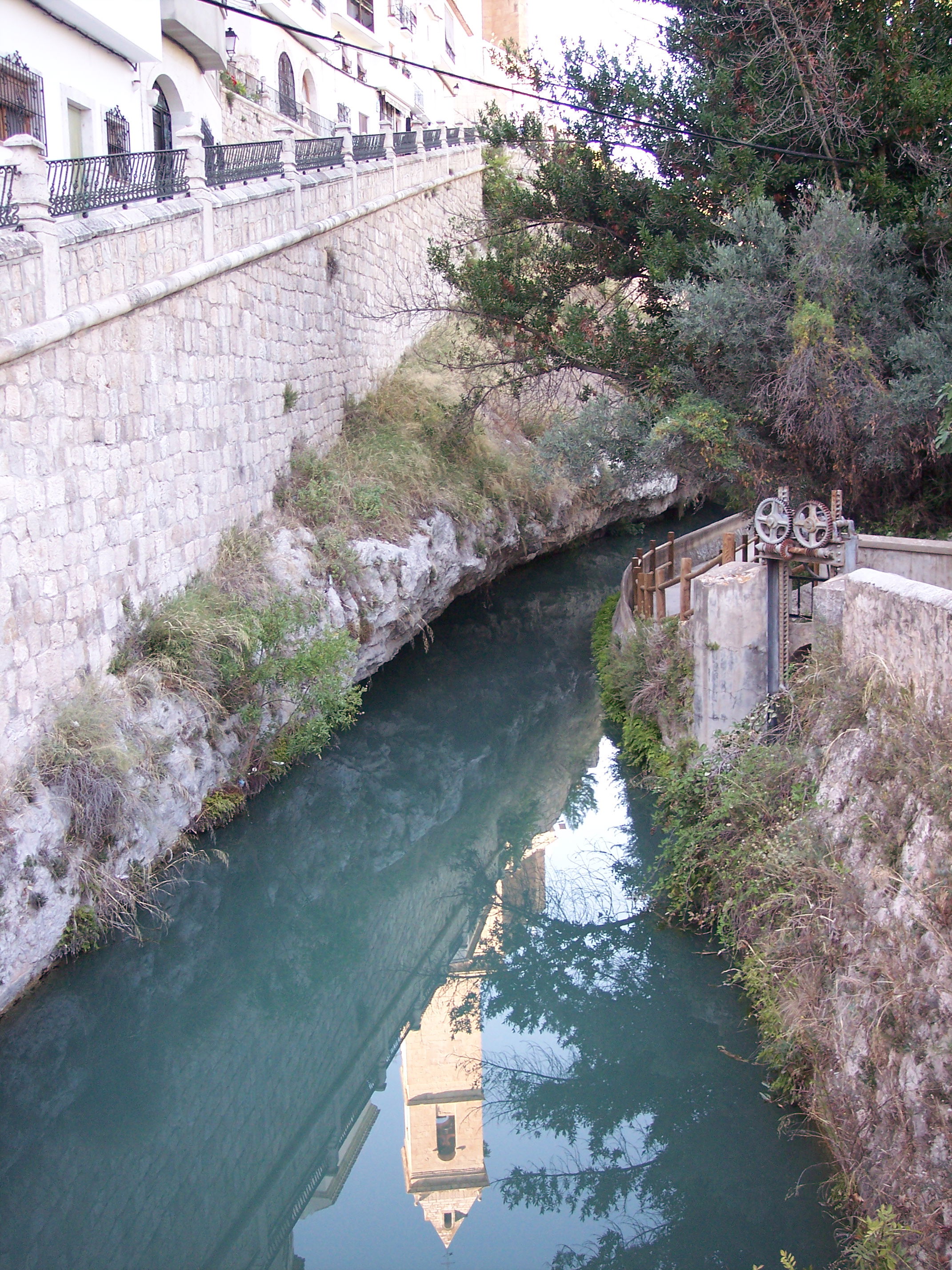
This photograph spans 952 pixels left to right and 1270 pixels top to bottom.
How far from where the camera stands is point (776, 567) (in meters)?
9.30

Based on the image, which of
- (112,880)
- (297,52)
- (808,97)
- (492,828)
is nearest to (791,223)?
(808,97)

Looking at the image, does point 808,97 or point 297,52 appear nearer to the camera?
point 808,97

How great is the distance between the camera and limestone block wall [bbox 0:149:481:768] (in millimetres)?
7648

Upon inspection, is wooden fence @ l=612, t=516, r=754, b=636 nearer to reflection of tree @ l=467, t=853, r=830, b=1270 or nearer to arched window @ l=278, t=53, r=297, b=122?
reflection of tree @ l=467, t=853, r=830, b=1270

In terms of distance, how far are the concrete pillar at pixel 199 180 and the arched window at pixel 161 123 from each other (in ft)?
24.0

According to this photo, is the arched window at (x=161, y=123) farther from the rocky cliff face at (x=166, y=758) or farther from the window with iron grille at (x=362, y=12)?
the window with iron grille at (x=362, y=12)

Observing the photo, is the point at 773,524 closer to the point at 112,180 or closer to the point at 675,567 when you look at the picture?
the point at 675,567

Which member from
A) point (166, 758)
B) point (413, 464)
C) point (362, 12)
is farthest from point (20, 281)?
point (362, 12)

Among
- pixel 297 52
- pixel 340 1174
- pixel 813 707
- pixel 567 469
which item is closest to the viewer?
pixel 340 1174

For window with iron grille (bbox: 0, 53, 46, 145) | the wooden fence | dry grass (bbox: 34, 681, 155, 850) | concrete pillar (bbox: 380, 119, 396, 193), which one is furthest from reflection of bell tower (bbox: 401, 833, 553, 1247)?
concrete pillar (bbox: 380, 119, 396, 193)

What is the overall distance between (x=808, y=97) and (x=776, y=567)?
6.42 m

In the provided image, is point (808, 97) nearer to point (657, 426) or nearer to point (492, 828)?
point (657, 426)

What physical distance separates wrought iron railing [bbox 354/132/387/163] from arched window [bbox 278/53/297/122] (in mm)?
4229

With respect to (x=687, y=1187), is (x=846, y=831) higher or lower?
higher
